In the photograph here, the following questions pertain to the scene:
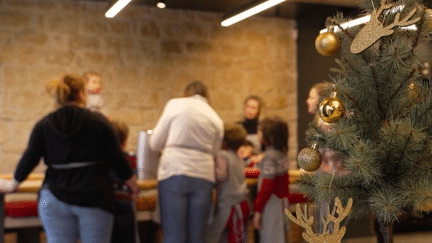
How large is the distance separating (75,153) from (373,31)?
6.28 feet

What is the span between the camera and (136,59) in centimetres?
620

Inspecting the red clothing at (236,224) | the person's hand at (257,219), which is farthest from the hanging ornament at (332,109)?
the red clothing at (236,224)

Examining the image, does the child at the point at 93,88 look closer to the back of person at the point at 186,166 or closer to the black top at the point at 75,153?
the back of person at the point at 186,166

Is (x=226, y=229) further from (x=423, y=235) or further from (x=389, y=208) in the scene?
(x=423, y=235)

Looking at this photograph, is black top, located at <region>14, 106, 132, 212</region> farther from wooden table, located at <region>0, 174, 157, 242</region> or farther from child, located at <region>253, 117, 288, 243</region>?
child, located at <region>253, 117, 288, 243</region>

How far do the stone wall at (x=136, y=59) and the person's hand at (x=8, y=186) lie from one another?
8.19ft

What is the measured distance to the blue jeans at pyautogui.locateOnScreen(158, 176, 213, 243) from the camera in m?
3.77

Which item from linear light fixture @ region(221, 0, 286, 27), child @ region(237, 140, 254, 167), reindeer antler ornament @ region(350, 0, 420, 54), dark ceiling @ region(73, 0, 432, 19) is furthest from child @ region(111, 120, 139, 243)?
dark ceiling @ region(73, 0, 432, 19)

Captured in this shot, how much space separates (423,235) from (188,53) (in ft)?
11.0

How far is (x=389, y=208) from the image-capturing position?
1588 millimetres

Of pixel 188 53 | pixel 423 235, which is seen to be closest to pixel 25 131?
pixel 188 53

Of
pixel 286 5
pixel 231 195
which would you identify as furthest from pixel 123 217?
pixel 286 5

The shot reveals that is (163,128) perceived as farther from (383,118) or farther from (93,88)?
(383,118)

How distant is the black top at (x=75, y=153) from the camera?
3.08 m
